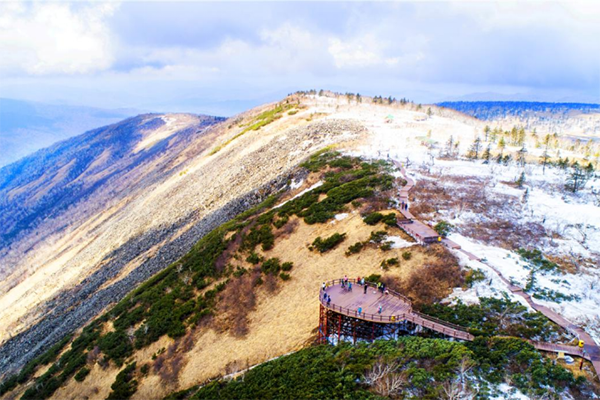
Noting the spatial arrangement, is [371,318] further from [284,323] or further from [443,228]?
[443,228]

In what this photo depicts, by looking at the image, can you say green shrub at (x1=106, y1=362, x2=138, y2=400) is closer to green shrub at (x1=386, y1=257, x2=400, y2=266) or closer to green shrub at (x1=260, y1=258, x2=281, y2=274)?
green shrub at (x1=260, y1=258, x2=281, y2=274)

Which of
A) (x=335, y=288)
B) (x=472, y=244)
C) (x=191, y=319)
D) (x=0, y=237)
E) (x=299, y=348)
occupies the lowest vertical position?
(x=0, y=237)

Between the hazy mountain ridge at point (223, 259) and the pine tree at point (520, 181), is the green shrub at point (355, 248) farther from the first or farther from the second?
the pine tree at point (520, 181)

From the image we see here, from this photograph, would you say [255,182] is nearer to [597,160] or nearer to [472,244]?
[472,244]

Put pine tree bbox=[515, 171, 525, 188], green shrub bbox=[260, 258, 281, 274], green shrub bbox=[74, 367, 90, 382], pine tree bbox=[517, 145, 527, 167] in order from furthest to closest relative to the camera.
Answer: pine tree bbox=[517, 145, 527, 167] → pine tree bbox=[515, 171, 525, 188] → green shrub bbox=[260, 258, 281, 274] → green shrub bbox=[74, 367, 90, 382]

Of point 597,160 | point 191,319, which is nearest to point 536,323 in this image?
point 191,319

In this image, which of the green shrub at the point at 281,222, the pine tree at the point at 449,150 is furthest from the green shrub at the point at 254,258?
the pine tree at the point at 449,150

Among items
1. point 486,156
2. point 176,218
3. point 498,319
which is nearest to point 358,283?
point 498,319

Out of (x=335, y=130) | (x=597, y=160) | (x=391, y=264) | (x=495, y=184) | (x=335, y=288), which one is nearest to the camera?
(x=335, y=288)

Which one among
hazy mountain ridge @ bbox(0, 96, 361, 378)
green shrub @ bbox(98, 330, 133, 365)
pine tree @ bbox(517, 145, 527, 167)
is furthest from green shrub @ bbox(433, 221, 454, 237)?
green shrub @ bbox(98, 330, 133, 365)

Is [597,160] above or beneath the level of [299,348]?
above
